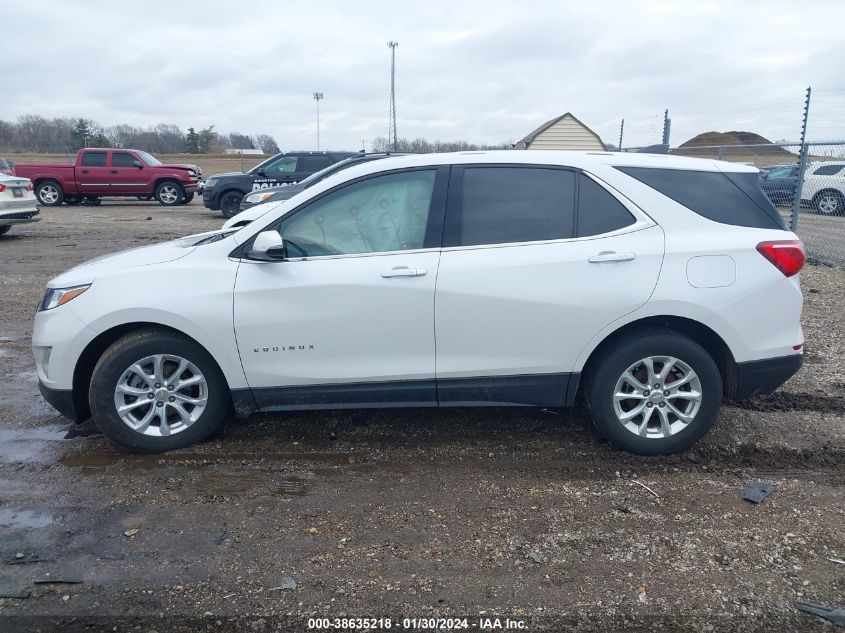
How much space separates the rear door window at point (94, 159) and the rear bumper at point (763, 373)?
22.5 m

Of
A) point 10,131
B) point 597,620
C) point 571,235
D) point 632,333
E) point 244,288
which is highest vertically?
point 10,131

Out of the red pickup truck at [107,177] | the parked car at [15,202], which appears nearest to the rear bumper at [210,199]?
the parked car at [15,202]

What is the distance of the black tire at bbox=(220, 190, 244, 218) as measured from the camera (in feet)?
58.5

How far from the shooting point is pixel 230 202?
18.0 m

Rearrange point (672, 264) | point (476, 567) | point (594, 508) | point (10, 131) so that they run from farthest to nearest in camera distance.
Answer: point (10, 131), point (672, 264), point (594, 508), point (476, 567)

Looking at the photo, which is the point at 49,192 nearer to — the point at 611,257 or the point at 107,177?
the point at 107,177

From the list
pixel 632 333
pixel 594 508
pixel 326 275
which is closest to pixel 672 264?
pixel 632 333

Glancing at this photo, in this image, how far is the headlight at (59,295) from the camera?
416 centimetres

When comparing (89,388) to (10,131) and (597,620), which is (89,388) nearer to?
(597,620)

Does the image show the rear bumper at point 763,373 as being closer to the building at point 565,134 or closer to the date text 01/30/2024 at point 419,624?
the date text 01/30/2024 at point 419,624

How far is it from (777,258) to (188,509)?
368 cm

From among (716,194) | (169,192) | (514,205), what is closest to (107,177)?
(169,192)

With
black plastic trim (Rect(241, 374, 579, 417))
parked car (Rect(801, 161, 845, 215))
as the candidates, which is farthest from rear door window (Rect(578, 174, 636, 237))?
parked car (Rect(801, 161, 845, 215))

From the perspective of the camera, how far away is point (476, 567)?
10.2 feet
